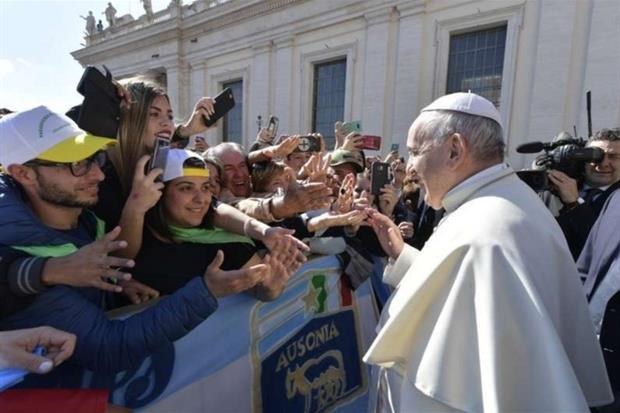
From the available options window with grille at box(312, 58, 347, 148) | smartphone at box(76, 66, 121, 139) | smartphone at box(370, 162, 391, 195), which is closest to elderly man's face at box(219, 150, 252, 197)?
smartphone at box(370, 162, 391, 195)

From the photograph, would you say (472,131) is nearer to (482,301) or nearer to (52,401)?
(482,301)

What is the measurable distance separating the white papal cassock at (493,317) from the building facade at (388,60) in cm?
1212

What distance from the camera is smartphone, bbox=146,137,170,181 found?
169cm

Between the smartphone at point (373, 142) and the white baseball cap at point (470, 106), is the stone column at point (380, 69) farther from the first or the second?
the white baseball cap at point (470, 106)

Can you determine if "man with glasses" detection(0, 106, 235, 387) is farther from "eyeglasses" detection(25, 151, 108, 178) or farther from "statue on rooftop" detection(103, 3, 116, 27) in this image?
"statue on rooftop" detection(103, 3, 116, 27)

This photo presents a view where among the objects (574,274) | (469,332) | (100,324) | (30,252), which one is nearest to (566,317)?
(574,274)

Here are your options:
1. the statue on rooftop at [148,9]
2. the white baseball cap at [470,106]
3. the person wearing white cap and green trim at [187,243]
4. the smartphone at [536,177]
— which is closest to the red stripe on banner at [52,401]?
the person wearing white cap and green trim at [187,243]

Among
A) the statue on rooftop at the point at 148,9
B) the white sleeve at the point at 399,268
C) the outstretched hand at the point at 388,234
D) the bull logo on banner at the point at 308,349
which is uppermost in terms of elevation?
the statue on rooftop at the point at 148,9

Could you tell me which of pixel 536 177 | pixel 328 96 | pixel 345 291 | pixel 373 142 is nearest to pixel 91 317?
pixel 345 291

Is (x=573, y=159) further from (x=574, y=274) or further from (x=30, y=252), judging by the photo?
(x=30, y=252)

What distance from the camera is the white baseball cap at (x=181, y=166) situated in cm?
183

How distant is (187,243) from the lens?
182cm

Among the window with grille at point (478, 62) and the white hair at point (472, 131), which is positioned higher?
the window with grille at point (478, 62)

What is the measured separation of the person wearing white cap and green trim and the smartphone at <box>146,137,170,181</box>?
26 millimetres
